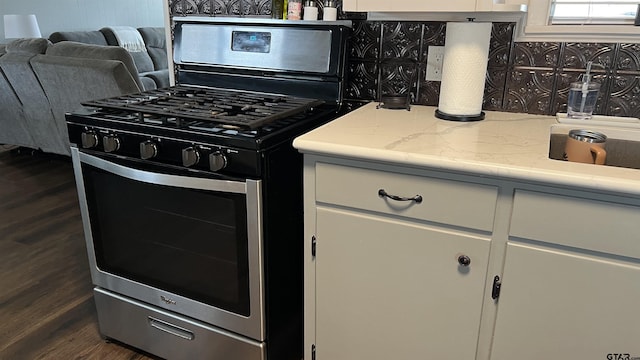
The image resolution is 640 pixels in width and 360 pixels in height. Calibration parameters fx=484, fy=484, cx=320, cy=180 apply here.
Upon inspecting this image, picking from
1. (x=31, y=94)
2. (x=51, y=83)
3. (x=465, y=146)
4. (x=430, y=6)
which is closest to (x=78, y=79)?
(x=51, y=83)

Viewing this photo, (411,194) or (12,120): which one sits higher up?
(411,194)

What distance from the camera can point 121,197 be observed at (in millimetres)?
1618

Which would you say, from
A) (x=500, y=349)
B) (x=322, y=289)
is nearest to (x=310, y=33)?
(x=322, y=289)

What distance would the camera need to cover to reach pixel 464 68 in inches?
60.2

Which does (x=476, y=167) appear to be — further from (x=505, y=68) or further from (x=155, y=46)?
(x=155, y=46)

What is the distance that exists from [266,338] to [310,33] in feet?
3.54

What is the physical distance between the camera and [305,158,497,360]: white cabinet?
4.03 ft

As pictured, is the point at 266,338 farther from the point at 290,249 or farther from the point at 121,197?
the point at 121,197

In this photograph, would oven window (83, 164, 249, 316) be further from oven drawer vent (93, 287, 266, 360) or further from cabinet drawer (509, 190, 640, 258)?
cabinet drawer (509, 190, 640, 258)

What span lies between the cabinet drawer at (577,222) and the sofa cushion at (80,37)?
549cm

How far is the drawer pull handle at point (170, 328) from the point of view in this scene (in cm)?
166

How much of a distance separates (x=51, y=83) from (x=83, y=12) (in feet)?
10.0

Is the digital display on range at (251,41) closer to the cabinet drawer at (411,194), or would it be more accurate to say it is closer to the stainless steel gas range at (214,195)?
the stainless steel gas range at (214,195)

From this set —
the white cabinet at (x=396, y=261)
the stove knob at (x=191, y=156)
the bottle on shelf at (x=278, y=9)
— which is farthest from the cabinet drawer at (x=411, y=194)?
the bottle on shelf at (x=278, y=9)
